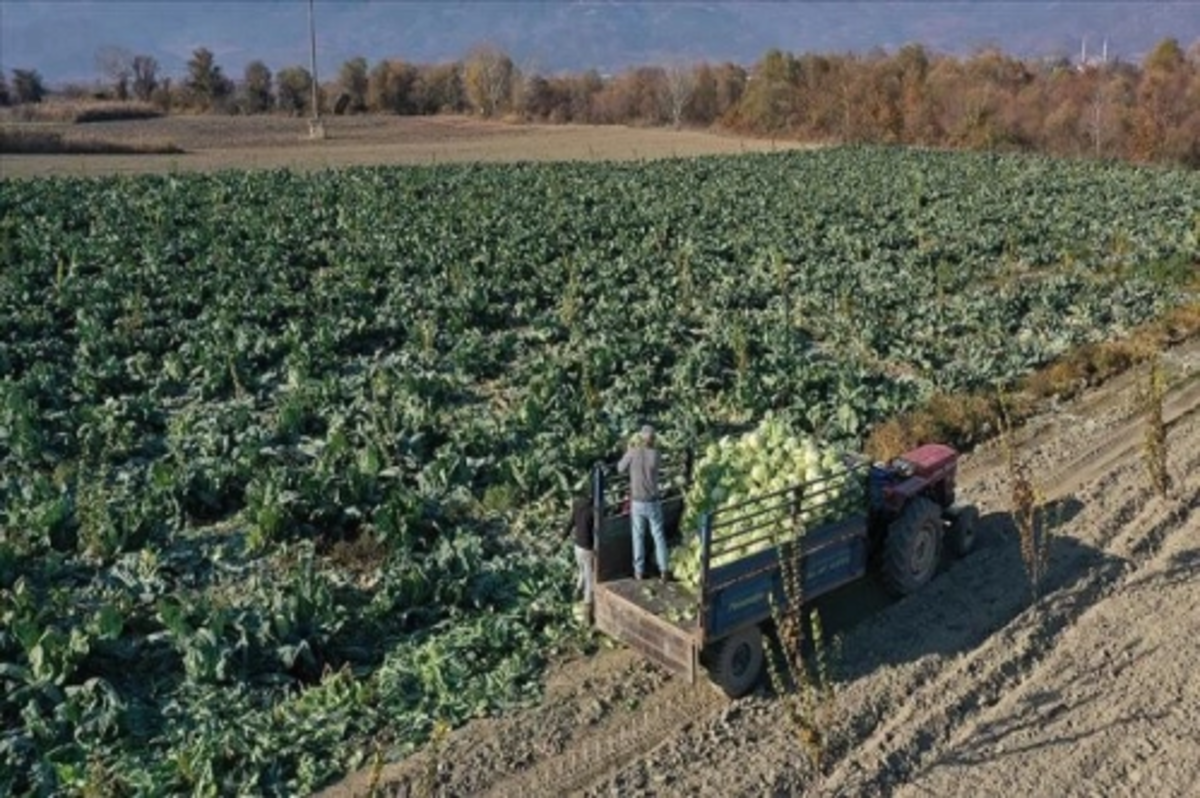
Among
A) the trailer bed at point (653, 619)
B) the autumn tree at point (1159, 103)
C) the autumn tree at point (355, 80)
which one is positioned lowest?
the trailer bed at point (653, 619)

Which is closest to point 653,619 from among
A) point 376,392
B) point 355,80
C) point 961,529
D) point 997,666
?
point 997,666

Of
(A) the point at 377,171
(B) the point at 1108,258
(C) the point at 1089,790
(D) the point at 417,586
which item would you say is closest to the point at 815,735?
(C) the point at 1089,790

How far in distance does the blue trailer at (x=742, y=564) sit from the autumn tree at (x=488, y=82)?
94.1 meters

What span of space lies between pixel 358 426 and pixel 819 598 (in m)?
7.24

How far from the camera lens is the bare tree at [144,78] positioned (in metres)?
104

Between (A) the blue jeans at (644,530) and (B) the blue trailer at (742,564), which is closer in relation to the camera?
(B) the blue trailer at (742,564)

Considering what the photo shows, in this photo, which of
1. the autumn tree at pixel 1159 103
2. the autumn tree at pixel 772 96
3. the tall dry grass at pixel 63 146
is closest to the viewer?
the tall dry grass at pixel 63 146

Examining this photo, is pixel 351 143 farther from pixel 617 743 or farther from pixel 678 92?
pixel 617 743

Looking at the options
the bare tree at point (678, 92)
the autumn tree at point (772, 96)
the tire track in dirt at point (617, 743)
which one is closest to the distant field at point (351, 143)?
the autumn tree at point (772, 96)

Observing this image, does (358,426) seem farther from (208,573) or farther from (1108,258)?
(1108,258)

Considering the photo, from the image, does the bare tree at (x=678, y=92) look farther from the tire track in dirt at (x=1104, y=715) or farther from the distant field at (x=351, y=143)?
the tire track in dirt at (x=1104, y=715)

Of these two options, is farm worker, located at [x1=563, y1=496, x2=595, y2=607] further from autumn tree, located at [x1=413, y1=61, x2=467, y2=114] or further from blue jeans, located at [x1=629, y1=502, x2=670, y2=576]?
autumn tree, located at [x1=413, y1=61, x2=467, y2=114]

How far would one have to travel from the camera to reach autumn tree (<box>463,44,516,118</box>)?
105113 millimetres

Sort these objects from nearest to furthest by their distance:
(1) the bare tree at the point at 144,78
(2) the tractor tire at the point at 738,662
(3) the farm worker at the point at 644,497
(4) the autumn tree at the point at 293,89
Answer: (2) the tractor tire at the point at 738,662 → (3) the farm worker at the point at 644,497 → (4) the autumn tree at the point at 293,89 → (1) the bare tree at the point at 144,78
